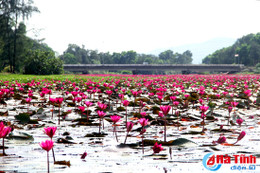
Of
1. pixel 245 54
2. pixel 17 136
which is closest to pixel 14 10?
pixel 17 136

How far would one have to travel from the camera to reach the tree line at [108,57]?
133m

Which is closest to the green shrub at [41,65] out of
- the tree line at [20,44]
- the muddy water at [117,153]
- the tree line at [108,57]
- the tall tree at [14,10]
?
the tree line at [20,44]

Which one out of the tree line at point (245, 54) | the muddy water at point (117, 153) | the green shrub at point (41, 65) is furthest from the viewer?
the tree line at point (245, 54)

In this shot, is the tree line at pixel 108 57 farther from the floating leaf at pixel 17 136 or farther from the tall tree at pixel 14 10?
the floating leaf at pixel 17 136

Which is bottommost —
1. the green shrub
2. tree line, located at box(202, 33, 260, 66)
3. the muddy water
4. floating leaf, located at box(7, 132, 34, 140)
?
the muddy water

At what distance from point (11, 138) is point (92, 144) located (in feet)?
2.54

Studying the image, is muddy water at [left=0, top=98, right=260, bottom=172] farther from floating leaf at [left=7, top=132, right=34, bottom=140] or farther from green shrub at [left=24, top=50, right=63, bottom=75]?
green shrub at [left=24, top=50, right=63, bottom=75]

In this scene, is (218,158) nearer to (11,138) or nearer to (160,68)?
(11,138)

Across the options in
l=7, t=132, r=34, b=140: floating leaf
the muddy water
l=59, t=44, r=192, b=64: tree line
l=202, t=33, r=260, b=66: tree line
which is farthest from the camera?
l=59, t=44, r=192, b=64: tree line

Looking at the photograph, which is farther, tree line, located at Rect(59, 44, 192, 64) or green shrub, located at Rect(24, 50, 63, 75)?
tree line, located at Rect(59, 44, 192, 64)

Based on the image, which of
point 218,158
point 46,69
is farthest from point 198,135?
point 46,69

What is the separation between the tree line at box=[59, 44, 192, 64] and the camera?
133 metres

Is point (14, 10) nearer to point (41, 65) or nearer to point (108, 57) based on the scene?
point (41, 65)

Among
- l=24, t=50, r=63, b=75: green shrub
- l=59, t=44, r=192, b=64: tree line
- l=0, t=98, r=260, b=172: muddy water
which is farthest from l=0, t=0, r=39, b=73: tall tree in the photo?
l=59, t=44, r=192, b=64: tree line
